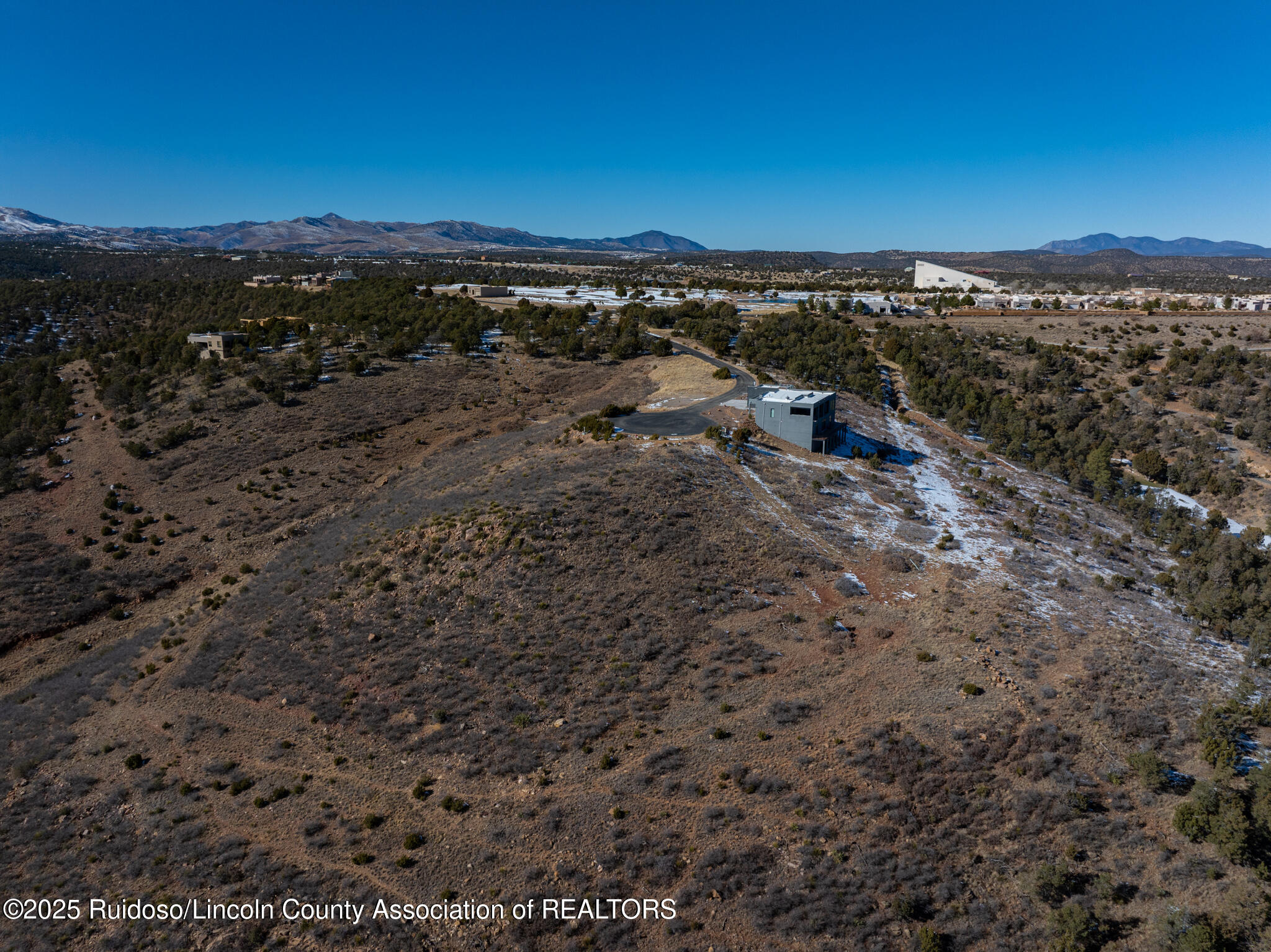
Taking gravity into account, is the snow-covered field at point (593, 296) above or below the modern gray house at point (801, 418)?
above

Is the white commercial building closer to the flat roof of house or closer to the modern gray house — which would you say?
the flat roof of house

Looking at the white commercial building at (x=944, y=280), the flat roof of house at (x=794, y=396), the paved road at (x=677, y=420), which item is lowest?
the paved road at (x=677, y=420)

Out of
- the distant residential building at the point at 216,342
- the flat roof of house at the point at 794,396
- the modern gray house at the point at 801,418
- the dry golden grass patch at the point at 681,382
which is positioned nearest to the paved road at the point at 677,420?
the dry golden grass patch at the point at 681,382

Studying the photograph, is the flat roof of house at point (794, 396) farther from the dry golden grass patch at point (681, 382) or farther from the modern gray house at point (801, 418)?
the dry golden grass patch at point (681, 382)

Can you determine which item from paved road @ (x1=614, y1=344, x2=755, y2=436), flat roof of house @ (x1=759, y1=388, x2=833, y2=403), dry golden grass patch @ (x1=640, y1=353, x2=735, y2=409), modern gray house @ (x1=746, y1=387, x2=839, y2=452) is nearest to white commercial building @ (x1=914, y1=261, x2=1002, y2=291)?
dry golden grass patch @ (x1=640, y1=353, x2=735, y2=409)

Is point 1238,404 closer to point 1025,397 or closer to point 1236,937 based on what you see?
point 1025,397

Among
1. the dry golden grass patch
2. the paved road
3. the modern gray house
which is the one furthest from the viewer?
the dry golden grass patch
